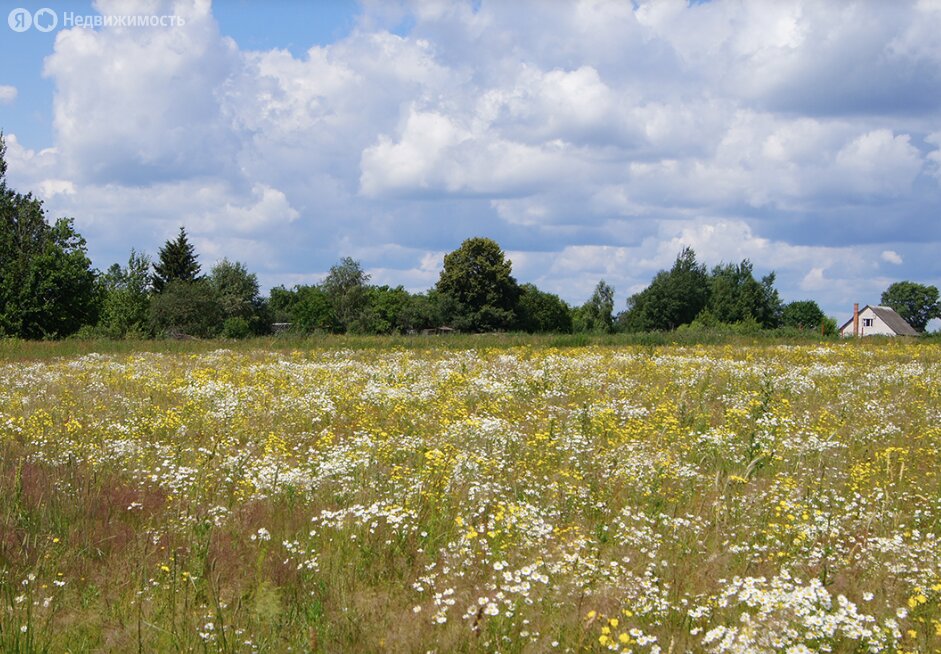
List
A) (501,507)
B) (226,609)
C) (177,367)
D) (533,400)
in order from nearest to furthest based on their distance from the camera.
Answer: (226,609) < (501,507) < (533,400) < (177,367)

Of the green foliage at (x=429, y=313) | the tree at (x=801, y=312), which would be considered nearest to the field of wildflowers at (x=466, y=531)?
the green foliage at (x=429, y=313)

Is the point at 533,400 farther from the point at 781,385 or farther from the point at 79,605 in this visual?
the point at 79,605

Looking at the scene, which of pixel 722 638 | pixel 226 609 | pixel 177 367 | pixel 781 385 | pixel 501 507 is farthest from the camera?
pixel 177 367

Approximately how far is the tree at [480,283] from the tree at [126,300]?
35.4m

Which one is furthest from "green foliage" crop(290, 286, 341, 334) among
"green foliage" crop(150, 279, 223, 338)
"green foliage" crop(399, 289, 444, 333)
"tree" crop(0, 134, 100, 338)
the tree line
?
"tree" crop(0, 134, 100, 338)

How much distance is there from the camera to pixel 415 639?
5.39 metres

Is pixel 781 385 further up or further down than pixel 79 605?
further up

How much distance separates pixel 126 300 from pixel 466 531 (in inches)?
3673

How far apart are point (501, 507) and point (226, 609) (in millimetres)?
2729

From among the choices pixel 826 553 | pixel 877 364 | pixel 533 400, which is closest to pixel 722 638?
pixel 826 553

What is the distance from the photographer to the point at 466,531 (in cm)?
703

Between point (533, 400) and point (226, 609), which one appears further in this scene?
point (533, 400)

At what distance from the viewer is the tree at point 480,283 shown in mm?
90000

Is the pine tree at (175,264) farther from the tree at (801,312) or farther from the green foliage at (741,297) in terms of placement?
the tree at (801,312)
